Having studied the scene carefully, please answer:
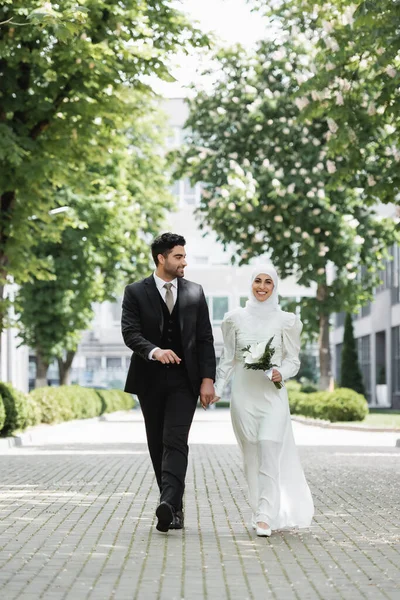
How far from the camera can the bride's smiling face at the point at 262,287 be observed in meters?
10.5

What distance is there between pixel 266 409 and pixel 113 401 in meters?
48.6

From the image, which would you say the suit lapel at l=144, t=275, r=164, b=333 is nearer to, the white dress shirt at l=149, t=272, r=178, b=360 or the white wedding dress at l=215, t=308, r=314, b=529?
the white dress shirt at l=149, t=272, r=178, b=360

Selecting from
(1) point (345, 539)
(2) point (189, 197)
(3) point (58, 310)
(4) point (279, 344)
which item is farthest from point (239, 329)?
(2) point (189, 197)

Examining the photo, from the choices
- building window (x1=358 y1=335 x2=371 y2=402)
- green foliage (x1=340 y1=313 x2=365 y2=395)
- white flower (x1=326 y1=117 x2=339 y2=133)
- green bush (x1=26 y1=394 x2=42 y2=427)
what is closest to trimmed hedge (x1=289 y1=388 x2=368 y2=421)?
green bush (x1=26 y1=394 x2=42 y2=427)

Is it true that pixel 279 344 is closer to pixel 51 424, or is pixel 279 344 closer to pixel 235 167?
pixel 235 167

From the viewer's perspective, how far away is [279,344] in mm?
10641

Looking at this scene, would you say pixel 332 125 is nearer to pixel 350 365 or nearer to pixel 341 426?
pixel 341 426

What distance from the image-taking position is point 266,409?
10469mm

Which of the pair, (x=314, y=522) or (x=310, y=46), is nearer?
(x=314, y=522)

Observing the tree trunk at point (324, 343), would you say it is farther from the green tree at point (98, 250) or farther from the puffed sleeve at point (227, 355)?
the puffed sleeve at point (227, 355)

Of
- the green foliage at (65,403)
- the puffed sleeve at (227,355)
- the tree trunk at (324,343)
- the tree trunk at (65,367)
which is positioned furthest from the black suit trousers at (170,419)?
the tree trunk at (65,367)

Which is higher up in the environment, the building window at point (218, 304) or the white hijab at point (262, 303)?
the building window at point (218, 304)

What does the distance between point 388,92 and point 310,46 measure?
17.5 m

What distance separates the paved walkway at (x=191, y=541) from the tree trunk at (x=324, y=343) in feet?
66.6
